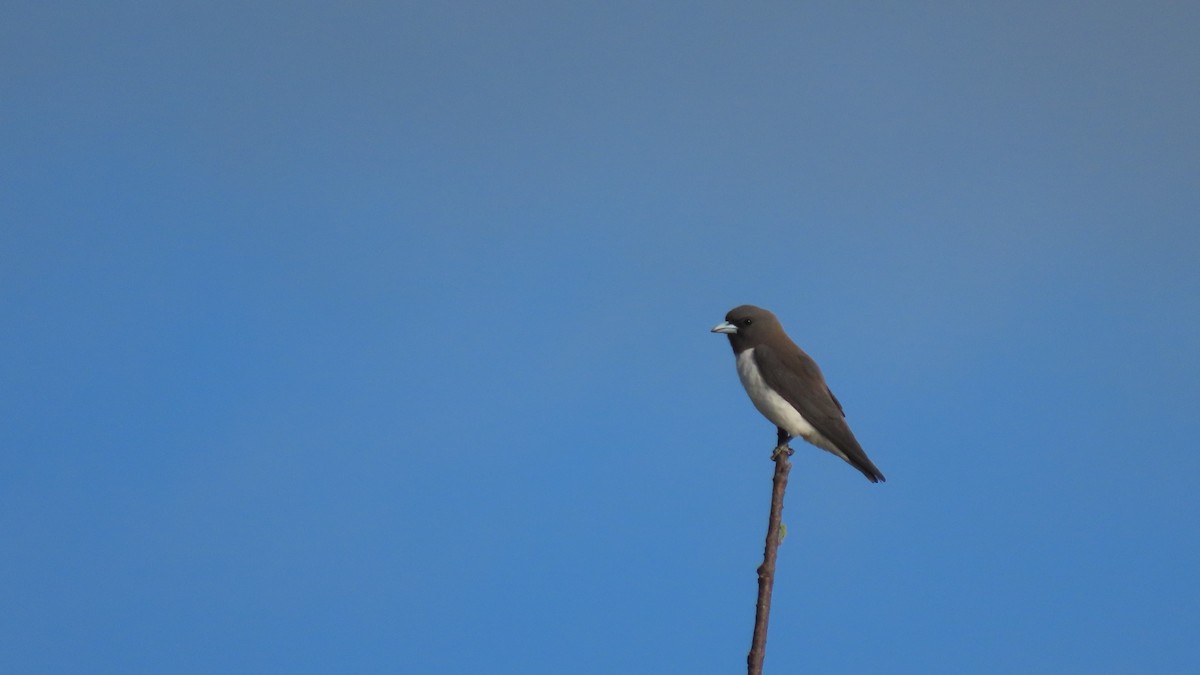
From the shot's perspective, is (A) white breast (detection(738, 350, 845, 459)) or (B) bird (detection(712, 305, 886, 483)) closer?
(B) bird (detection(712, 305, 886, 483))

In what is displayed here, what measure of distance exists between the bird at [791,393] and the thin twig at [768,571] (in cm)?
298

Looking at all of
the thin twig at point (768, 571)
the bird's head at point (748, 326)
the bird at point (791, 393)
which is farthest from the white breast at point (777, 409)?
the thin twig at point (768, 571)

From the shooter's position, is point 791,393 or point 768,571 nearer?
point 768,571

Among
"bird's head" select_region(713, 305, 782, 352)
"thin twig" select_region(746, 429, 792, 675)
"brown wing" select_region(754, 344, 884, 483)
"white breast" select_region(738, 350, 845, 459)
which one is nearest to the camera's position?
"thin twig" select_region(746, 429, 792, 675)

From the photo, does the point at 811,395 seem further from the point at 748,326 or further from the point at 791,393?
the point at 748,326

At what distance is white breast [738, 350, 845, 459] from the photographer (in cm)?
1004

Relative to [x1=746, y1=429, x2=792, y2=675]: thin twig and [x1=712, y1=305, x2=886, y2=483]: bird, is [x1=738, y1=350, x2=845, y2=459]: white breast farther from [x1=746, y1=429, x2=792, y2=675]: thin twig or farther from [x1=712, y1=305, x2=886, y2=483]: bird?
[x1=746, y1=429, x2=792, y2=675]: thin twig

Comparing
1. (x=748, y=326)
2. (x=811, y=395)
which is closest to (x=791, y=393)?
(x=811, y=395)

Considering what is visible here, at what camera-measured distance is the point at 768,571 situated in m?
5.92

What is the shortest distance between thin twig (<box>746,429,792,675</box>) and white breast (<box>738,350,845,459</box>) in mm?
3189

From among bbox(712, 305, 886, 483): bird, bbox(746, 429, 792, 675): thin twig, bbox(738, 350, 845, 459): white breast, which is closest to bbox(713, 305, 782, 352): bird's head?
bbox(712, 305, 886, 483): bird

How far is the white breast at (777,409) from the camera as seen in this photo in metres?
10.0

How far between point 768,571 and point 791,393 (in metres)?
4.28

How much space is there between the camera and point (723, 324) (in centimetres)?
1077
